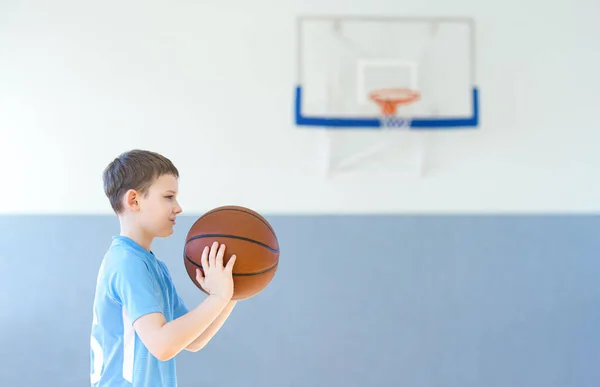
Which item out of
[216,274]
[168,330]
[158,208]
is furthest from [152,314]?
[158,208]

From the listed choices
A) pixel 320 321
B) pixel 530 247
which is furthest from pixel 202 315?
pixel 530 247

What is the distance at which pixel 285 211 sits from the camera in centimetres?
344

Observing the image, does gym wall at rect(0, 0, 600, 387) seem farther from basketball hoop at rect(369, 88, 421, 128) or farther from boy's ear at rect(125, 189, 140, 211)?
boy's ear at rect(125, 189, 140, 211)

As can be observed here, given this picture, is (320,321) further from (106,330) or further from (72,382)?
(106,330)

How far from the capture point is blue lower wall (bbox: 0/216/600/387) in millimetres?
3330

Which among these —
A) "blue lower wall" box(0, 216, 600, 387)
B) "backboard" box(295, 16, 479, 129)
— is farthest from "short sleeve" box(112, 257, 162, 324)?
"backboard" box(295, 16, 479, 129)

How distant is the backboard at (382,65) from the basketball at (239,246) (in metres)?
1.69

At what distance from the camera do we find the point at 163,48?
3486 mm

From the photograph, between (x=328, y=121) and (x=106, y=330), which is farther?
(x=328, y=121)

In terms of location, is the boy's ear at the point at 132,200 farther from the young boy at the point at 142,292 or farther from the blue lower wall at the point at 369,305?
the blue lower wall at the point at 369,305

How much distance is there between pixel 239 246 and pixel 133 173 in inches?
13.2

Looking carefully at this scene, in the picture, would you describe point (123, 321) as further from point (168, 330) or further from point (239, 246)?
point (239, 246)

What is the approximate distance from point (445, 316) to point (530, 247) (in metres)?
0.61

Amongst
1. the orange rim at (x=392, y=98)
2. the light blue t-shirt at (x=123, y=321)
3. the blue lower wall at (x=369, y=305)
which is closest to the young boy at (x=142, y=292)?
the light blue t-shirt at (x=123, y=321)
